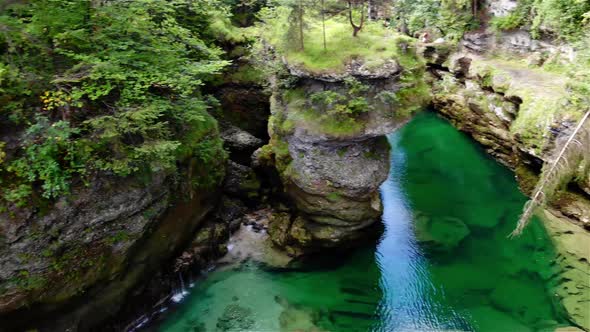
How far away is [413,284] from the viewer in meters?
13.6

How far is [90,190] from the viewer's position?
31.2ft

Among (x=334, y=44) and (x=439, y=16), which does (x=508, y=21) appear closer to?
(x=439, y=16)

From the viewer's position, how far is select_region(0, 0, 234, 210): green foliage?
839 centimetres

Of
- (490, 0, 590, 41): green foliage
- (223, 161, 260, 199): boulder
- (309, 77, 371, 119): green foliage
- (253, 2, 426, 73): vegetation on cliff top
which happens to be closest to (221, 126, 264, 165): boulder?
(223, 161, 260, 199): boulder

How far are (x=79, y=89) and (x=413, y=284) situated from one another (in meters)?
11.9

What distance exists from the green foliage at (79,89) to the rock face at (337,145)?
3551 millimetres

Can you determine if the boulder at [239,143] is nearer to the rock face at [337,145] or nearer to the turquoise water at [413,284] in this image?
the rock face at [337,145]

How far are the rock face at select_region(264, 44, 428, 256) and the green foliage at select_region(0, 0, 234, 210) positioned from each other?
355cm

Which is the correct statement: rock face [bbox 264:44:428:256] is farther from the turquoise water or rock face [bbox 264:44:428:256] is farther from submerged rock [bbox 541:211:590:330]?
submerged rock [bbox 541:211:590:330]

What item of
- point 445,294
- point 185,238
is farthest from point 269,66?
point 445,294

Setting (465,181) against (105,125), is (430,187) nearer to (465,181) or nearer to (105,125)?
(465,181)

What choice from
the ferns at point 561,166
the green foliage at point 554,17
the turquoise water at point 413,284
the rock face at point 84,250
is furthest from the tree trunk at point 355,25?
the green foliage at point 554,17

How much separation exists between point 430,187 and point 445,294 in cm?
746

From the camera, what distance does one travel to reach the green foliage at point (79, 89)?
27.5 feet
